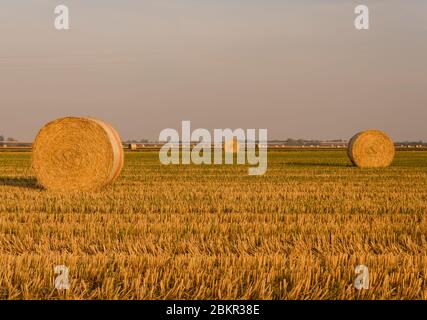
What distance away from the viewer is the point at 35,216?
10359 mm

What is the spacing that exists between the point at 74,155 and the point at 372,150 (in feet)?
52.1

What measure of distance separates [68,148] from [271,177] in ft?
25.2

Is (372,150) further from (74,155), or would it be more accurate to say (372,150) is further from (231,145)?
(231,145)

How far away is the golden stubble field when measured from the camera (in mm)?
5621

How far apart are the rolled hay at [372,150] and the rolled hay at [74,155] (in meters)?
14.4

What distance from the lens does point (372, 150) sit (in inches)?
1045

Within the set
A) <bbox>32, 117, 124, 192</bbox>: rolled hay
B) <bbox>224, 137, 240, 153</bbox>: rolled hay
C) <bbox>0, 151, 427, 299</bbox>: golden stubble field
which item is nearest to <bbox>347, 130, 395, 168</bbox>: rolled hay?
<bbox>0, 151, 427, 299</bbox>: golden stubble field

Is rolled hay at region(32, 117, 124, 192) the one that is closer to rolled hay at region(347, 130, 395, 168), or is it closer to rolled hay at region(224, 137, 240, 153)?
rolled hay at region(347, 130, 395, 168)

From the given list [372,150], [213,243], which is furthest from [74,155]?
[372,150]

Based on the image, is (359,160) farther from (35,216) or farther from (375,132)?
(35,216)

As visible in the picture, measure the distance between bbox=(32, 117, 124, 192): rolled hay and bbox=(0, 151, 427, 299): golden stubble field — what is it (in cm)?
74

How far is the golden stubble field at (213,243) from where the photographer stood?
5621 mm

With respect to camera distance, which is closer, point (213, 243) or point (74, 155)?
point (213, 243)
